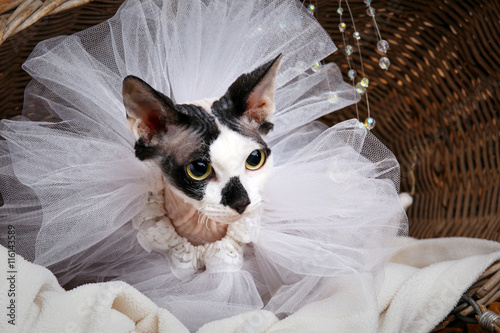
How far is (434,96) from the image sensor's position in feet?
4.23

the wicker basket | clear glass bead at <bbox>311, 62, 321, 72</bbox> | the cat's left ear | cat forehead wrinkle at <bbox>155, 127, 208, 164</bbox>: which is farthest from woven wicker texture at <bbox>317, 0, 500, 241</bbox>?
cat forehead wrinkle at <bbox>155, 127, 208, 164</bbox>

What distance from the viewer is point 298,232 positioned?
3.06 ft

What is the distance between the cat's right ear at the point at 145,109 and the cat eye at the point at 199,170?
7 centimetres

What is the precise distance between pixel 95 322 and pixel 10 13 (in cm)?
52

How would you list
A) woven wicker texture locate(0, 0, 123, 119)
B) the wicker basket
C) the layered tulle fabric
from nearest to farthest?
the layered tulle fabric
woven wicker texture locate(0, 0, 123, 119)
the wicker basket

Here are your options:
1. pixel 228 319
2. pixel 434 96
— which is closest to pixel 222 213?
pixel 228 319

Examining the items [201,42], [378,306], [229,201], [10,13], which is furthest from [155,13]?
[378,306]

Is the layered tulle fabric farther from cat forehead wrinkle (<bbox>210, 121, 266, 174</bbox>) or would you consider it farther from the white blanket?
cat forehead wrinkle (<bbox>210, 121, 266, 174</bbox>)

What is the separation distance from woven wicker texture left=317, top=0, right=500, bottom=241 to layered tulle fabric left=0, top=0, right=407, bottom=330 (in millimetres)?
333

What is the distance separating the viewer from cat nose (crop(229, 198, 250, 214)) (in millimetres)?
740

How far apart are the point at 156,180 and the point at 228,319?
278 millimetres

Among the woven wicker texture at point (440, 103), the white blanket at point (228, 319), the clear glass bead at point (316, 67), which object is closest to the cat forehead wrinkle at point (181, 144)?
the white blanket at point (228, 319)

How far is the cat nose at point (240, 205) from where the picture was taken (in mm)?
740

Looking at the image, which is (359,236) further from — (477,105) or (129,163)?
(477,105)
